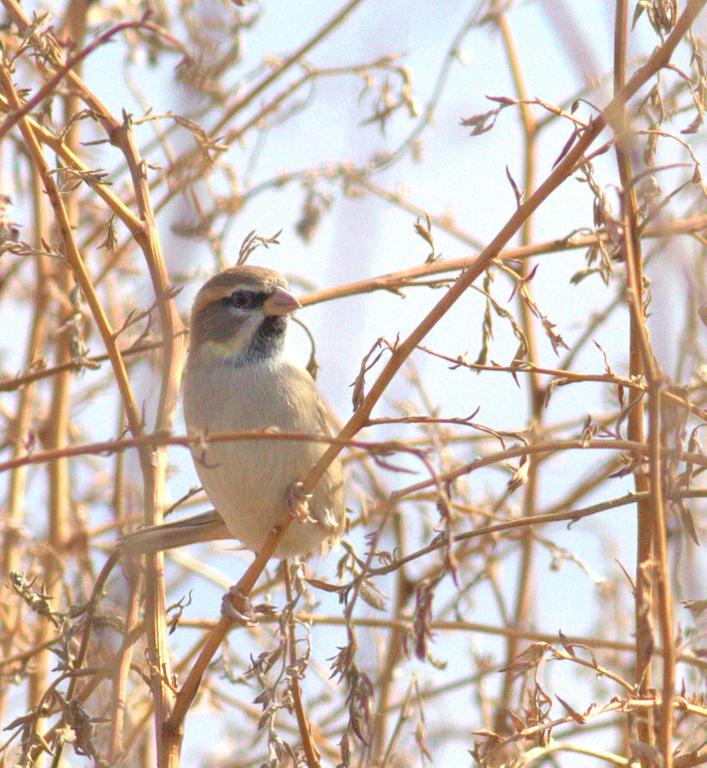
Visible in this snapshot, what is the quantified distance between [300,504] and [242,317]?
1.42 meters

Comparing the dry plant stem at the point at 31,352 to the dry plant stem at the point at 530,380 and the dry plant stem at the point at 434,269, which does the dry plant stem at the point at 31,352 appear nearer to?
the dry plant stem at the point at 434,269

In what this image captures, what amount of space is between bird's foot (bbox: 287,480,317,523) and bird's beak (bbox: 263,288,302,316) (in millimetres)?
553

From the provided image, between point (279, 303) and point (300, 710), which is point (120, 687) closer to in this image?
point (300, 710)

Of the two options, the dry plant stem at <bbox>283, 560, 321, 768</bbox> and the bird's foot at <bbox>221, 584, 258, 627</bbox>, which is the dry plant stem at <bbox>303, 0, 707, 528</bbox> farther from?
the bird's foot at <bbox>221, 584, 258, 627</bbox>

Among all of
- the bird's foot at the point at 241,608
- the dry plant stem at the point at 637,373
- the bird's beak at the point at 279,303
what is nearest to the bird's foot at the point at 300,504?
the bird's foot at the point at 241,608

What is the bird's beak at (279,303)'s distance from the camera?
3712 mm

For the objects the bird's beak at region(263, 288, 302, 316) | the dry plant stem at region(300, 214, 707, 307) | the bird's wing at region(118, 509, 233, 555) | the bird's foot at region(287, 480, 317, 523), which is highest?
the bird's beak at region(263, 288, 302, 316)

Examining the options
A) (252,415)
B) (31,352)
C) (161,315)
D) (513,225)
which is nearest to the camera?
(513,225)

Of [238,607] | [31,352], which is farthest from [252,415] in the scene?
[238,607]

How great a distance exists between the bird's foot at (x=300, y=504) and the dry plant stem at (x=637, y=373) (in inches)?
26.2

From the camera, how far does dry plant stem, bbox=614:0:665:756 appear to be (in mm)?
1662

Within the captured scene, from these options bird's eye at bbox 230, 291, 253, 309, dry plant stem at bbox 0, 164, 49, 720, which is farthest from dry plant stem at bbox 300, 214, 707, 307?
dry plant stem at bbox 0, 164, 49, 720

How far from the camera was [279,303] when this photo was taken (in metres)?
3.84

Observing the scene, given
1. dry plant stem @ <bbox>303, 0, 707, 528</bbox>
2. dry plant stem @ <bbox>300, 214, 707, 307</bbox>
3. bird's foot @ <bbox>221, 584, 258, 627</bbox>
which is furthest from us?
dry plant stem @ <bbox>300, 214, 707, 307</bbox>
